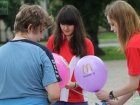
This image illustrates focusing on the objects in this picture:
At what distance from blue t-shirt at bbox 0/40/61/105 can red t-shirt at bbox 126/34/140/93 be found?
699 millimetres

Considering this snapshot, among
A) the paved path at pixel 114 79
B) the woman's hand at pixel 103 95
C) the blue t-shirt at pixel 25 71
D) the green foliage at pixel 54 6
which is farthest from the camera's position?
the green foliage at pixel 54 6

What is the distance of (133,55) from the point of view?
10.5 ft

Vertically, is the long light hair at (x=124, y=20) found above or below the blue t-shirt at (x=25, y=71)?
above

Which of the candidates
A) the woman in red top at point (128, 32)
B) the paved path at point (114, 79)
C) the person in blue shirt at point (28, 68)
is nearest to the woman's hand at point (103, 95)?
the woman in red top at point (128, 32)

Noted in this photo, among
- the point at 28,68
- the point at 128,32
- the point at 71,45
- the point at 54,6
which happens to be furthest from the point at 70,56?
the point at 54,6

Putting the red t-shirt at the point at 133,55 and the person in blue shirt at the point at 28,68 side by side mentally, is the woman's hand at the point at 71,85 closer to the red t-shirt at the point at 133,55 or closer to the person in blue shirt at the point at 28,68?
the red t-shirt at the point at 133,55

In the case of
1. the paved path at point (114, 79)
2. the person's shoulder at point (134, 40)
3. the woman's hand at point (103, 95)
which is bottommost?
the paved path at point (114, 79)

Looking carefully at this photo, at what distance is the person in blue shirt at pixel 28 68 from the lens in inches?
112

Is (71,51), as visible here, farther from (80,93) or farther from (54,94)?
(54,94)

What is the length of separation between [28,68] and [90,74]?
3.72ft

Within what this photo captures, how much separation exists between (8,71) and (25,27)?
359 mm

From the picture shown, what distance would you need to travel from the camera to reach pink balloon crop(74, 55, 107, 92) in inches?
151

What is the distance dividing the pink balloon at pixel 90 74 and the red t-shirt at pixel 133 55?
0.61 meters

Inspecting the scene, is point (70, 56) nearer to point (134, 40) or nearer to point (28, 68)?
point (134, 40)
